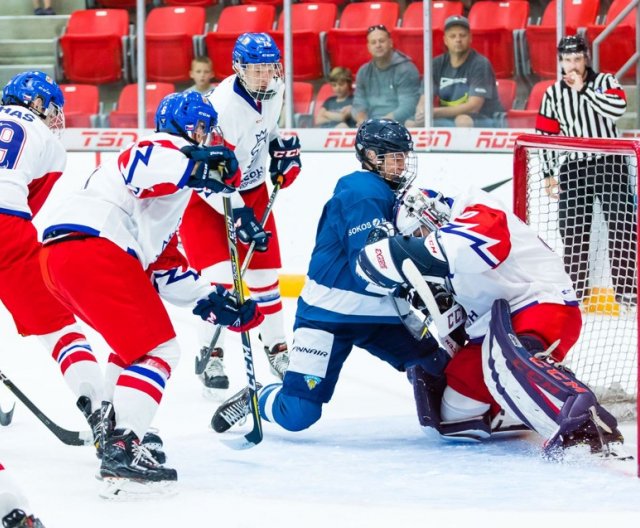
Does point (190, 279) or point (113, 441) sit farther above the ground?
point (190, 279)

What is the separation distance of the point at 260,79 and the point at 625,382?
A: 1477mm

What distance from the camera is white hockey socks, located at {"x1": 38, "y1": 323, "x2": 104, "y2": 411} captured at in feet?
11.5

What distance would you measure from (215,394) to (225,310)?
3.55 feet

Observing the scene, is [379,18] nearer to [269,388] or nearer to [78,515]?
[269,388]

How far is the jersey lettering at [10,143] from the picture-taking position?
3.61 metres

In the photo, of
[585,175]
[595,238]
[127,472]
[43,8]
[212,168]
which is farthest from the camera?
[43,8]

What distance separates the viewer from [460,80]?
6.00 metres

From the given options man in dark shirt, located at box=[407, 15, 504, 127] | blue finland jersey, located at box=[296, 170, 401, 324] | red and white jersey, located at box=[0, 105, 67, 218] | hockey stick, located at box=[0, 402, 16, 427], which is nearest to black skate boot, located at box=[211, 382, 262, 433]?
blue finland jersey, located at box=[296, 170, 401, 324]

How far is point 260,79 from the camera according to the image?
13.9ft

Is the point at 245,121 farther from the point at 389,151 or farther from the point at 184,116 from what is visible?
the point at 184,116

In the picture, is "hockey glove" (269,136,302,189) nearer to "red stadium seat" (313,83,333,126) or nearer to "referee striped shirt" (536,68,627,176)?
"referee striped shirt" (536,68,627,176)

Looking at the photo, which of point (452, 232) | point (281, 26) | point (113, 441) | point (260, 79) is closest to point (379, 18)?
point (281, 26)

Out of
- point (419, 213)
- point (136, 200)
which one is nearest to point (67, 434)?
point (136, 200)

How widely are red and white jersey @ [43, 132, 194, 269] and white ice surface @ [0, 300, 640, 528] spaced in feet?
1.92
